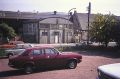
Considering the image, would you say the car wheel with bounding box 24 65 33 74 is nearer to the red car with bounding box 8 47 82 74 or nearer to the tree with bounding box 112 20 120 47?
the red car with bounding box 8 47 82 74

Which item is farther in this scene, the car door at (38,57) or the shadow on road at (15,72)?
the car door at (38,57)

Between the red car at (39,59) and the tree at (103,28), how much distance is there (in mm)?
20171

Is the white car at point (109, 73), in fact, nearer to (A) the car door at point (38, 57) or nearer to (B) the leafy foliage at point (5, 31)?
(A) the car door at point (38, 57)

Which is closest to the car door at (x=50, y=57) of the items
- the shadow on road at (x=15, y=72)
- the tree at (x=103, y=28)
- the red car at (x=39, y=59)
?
the red car at (x=39, y=59)

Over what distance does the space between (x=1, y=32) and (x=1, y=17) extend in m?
13.4

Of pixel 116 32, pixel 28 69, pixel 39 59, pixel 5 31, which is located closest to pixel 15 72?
pixel 28 69

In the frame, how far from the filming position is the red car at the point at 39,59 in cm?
1567

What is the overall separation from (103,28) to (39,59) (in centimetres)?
2330

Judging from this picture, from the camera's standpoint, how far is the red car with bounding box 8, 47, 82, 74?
1567 centimetres

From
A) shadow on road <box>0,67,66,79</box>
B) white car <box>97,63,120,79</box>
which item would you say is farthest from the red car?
white car <box>97,63,120,79</box>

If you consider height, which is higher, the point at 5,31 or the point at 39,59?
the point at 5,31

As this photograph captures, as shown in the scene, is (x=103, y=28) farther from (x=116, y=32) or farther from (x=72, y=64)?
(x=72, y=64)

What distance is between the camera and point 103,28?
124ft

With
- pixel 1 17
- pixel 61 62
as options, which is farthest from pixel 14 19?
pixel 61 62
